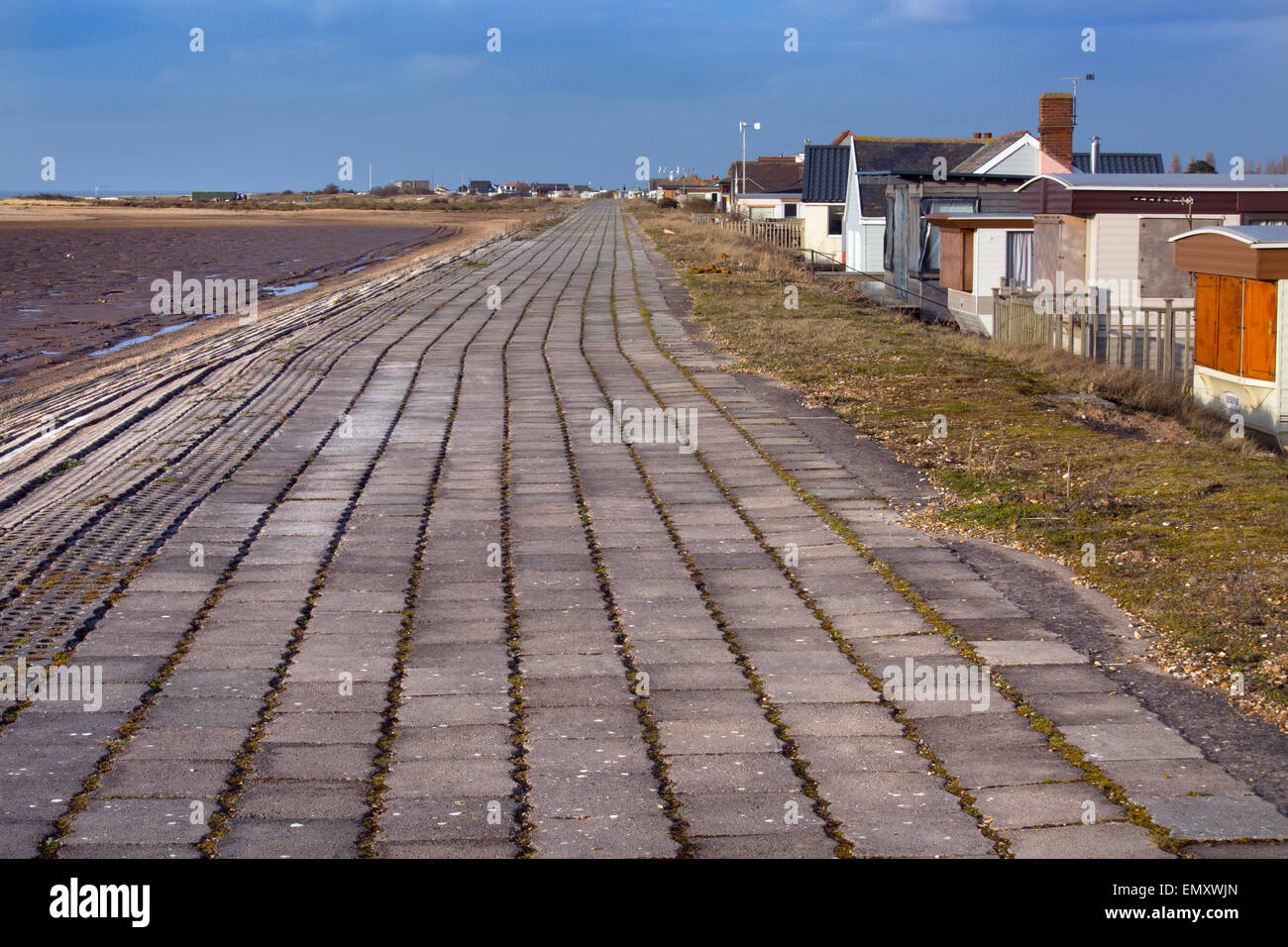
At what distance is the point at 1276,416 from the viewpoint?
12.0m

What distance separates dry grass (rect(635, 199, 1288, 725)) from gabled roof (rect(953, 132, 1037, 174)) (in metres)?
16.8

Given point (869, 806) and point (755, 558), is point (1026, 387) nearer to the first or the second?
point (755, 558)

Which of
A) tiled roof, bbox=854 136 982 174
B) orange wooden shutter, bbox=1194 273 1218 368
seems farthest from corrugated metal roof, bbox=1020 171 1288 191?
tiled roof, bbox=854 136 982 174

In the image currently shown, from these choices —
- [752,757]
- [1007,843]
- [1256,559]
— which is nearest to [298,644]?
[752,757]

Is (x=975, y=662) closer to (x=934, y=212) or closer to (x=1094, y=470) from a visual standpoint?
(x=1094, y=470)

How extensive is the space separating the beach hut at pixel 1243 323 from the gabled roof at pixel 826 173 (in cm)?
2681

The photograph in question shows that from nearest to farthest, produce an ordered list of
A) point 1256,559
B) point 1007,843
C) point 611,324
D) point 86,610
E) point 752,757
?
1. point 1007,843
2. point 752,757
3. point 86,610
4. point 1256,559
5. point 611,324

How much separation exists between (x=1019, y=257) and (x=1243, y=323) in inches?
387

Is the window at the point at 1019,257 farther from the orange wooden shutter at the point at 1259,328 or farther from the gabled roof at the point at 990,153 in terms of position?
the gabled roof at the point at 990,153

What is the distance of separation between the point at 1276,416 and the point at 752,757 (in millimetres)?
9703

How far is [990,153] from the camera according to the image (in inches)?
1299

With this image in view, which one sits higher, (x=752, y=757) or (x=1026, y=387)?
(x=1026, y=387)

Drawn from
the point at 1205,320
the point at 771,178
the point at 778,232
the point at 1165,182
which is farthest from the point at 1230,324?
the point at 771,178

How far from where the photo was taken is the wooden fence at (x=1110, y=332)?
1428cm
